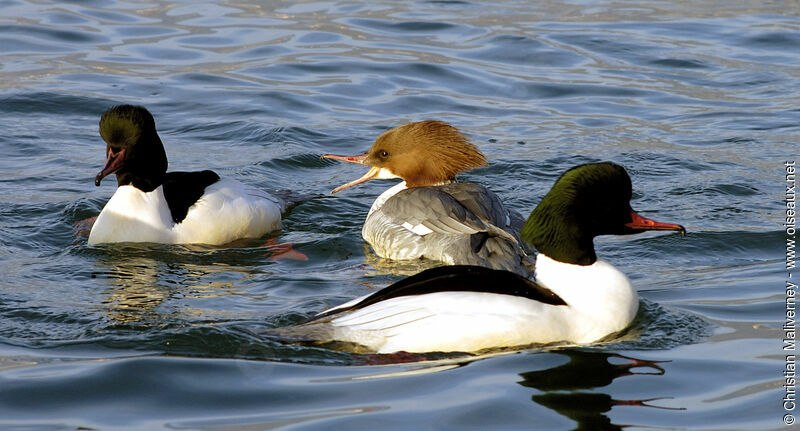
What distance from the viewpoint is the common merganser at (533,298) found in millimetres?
5641

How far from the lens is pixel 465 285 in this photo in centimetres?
575

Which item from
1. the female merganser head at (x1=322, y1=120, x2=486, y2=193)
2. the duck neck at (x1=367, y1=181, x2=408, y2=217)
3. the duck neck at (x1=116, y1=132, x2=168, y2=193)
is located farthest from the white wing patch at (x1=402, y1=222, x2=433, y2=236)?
the duck neck at (x1=116, y1=132, x2=168, y2=193)

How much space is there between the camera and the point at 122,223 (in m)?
8.09

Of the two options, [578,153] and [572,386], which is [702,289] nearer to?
[572,386]

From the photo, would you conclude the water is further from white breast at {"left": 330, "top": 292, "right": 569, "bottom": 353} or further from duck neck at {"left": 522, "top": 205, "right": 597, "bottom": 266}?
duck neck at {"left": 522, "top": 205, "right": 597, "bottom": 266}

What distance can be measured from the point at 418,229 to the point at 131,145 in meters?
2.18

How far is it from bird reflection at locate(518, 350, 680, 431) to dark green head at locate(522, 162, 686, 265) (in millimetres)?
605

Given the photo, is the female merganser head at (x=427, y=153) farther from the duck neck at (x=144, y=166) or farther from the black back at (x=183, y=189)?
the duck neck at (x=144, y=166)

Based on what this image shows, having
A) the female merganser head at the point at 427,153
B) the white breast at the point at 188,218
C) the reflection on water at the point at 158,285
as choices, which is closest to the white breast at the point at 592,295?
the reflection on water at the point at 158,285

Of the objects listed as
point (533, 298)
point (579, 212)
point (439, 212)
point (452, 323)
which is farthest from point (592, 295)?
point (439, 212)

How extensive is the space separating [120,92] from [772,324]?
28.1ft

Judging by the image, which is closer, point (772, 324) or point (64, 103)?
point (772, 324)

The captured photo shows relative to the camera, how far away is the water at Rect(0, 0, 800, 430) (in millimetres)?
5195

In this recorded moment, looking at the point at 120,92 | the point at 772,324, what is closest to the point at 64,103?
the point at 120,92
